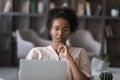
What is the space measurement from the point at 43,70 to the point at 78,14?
4697 millimetres

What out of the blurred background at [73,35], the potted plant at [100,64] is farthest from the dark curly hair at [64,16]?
the blurred background at [73,35]

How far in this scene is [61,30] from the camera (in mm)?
2381

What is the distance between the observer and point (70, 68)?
2264 mm

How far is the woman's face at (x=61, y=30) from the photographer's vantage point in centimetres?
238

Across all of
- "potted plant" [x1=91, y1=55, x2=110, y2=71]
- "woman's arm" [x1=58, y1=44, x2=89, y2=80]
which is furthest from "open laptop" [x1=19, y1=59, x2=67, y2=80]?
"potted plant" [x1=91, y1=55, x2=110, y2=71]

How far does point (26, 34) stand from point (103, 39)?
1576 mm

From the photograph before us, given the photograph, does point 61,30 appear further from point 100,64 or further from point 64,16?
point 100,64

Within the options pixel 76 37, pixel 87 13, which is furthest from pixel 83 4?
pixel 76 37

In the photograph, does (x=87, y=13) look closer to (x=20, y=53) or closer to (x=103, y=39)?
(x=103, y=39)

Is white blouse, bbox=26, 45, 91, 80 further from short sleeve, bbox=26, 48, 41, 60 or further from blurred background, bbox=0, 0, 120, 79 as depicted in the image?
blurred background, bbox=0, 0, 120, 79

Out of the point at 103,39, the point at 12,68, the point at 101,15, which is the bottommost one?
the point at 12,68

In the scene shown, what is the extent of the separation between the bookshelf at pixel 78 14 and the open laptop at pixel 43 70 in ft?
15.0

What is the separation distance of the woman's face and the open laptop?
433mm

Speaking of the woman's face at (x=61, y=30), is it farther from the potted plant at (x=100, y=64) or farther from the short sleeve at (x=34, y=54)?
the potted plant at (x=100, y=64)
